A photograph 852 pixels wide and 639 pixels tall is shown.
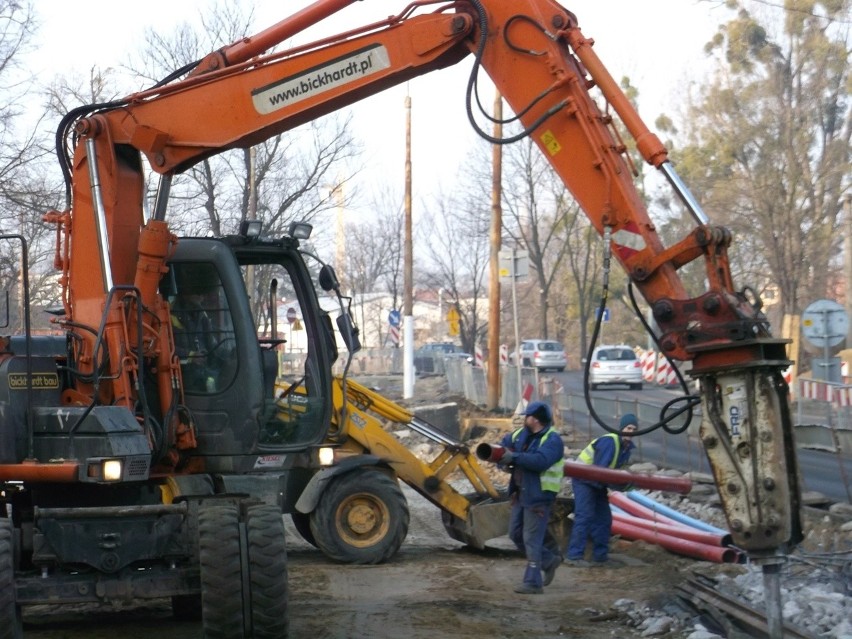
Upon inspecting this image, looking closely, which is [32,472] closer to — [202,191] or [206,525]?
[206,525]

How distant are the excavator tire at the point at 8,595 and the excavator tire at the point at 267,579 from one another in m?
1.39

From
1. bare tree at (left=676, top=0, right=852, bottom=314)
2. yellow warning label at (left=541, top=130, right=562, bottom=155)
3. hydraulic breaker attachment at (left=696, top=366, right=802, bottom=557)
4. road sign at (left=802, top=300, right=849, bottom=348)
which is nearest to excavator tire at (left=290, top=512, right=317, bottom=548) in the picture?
yellow warning label at (left=541, top=130, right=562, bottom=155)

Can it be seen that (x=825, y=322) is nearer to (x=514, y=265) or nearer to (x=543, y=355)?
(x=514, y=265)

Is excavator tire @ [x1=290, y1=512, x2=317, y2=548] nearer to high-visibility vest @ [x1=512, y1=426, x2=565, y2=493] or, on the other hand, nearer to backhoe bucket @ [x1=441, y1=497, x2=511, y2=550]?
backhoe bucket @ [x1=441, y1=497, x2=511, y2=550]

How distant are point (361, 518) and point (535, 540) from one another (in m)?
2.13

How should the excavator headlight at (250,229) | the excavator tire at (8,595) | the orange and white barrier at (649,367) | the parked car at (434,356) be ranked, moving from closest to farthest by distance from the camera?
the excavator tire at (8,595), the excavator headlight at (250,229), the orange and white barrier at (649,367), the parked car at (434,356)

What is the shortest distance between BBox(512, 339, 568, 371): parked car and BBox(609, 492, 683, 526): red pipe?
40388mm

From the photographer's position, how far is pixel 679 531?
12062mm

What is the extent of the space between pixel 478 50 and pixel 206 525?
3.68 m

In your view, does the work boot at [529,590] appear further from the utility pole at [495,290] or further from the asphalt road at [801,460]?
the utility pole at [495,290]

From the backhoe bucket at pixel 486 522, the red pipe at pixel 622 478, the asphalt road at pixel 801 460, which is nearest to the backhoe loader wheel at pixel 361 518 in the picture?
the backhoe bucket at pixel 486 522

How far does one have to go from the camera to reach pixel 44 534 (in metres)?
7.71

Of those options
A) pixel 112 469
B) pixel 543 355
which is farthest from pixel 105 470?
pixel 543 355

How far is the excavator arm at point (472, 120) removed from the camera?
6.71m
